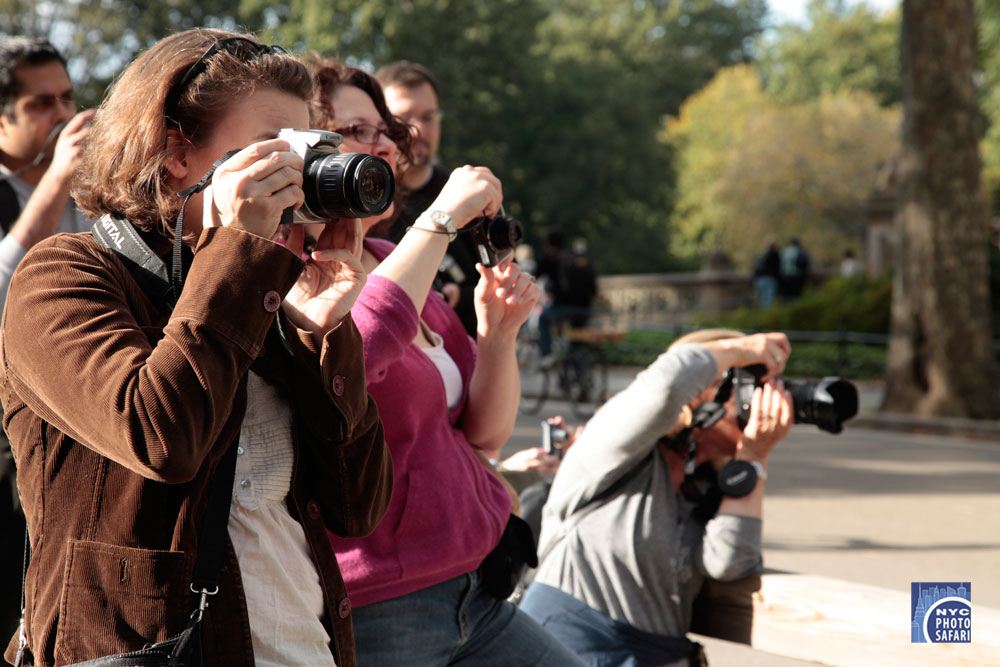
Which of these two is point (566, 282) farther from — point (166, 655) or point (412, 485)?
point (166, 655)

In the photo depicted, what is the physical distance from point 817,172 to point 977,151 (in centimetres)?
2795

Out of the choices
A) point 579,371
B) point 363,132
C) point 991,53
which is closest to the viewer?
point 363,132

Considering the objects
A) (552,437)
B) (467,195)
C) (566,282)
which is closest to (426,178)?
(552,437)

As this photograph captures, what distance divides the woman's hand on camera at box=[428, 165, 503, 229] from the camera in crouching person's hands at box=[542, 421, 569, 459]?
1318mm

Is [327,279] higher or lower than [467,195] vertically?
lower

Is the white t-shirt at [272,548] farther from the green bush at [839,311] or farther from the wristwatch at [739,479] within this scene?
the green bush at [839,311]

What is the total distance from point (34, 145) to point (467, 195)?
161 centimetres

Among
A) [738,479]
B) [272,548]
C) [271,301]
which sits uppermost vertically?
[271,301]

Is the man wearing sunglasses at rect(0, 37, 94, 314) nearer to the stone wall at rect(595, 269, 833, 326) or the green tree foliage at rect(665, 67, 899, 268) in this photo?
the stone wall at rect(595, 269, 833, 326)

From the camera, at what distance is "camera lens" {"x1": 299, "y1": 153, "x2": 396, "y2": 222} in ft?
4.94

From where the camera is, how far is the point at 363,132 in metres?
2.50

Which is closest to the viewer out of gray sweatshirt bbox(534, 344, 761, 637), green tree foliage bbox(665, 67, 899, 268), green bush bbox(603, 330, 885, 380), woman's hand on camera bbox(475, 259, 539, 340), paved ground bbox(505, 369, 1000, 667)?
woman's hand on camera bbox(475, 259, 539, 340)

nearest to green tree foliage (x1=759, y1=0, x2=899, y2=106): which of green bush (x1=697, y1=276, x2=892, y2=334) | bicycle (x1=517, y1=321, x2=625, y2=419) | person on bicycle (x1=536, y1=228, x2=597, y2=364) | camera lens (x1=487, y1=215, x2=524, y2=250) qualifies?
green bush (x1=697, y1=276, x2=892, y2=334)

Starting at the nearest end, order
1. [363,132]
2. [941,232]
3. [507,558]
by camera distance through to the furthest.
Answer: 1. [507,558]
2. [363,132]
3. [941,232]
